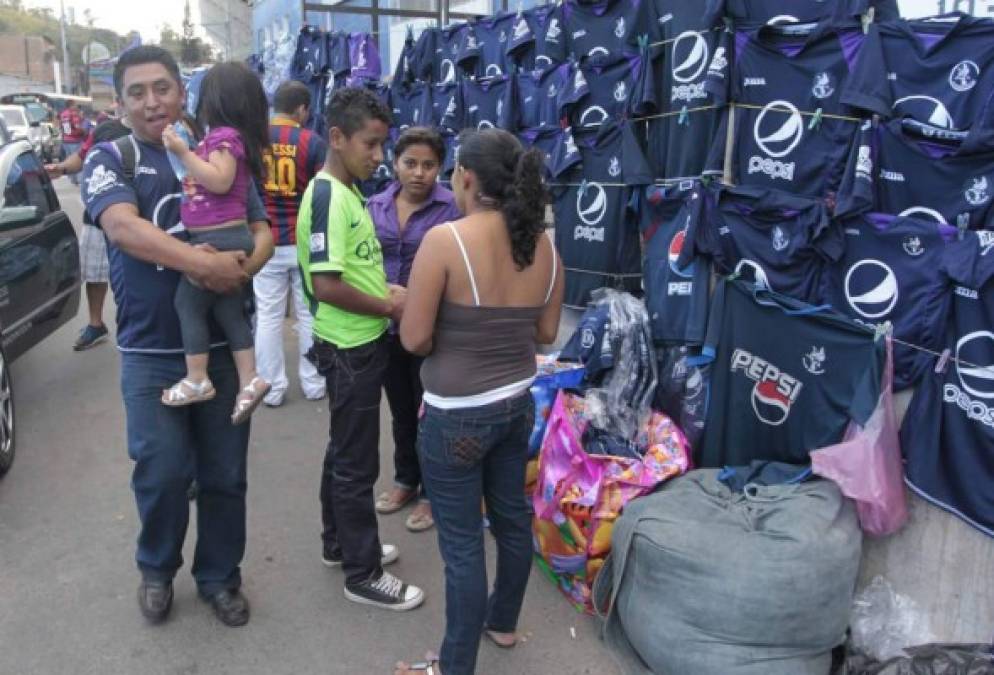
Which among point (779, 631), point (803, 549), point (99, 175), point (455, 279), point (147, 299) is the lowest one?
point (779, 631)

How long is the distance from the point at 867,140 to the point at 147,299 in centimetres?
266

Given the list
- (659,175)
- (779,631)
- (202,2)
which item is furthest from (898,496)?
(202,2)

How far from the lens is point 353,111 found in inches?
109

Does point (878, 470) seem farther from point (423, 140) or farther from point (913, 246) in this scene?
point (423, 140)

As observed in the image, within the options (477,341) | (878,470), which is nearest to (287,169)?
(477,341)

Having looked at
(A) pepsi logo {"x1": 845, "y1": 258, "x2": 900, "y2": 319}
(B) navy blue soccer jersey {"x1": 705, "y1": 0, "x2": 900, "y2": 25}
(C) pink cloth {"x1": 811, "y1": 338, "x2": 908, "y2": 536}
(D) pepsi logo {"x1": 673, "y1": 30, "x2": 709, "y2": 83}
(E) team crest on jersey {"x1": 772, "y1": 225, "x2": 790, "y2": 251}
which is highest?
(B) navy blue soccer jersey {"x1": 705, "y1": 0, "x2": 900, "y2": 25}

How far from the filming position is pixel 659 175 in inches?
159

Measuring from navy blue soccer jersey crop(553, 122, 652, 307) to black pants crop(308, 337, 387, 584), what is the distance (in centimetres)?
183

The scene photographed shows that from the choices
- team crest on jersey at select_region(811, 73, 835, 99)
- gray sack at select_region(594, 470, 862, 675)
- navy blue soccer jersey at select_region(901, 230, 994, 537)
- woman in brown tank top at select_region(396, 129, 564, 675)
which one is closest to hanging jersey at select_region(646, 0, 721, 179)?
team crest on jersey at select_region(811, 73, 835, 99)

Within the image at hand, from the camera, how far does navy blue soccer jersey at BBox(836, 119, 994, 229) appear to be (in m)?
2.57

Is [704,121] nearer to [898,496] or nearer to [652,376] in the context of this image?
[652,376]

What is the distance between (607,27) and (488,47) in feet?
5.29

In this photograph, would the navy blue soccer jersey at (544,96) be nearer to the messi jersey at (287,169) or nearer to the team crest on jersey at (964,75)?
the messi jersey at (287,169)

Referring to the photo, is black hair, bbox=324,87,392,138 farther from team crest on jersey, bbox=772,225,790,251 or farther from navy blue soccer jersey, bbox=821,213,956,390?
navy blue soccer jersey, bbox=821,213,956,390
